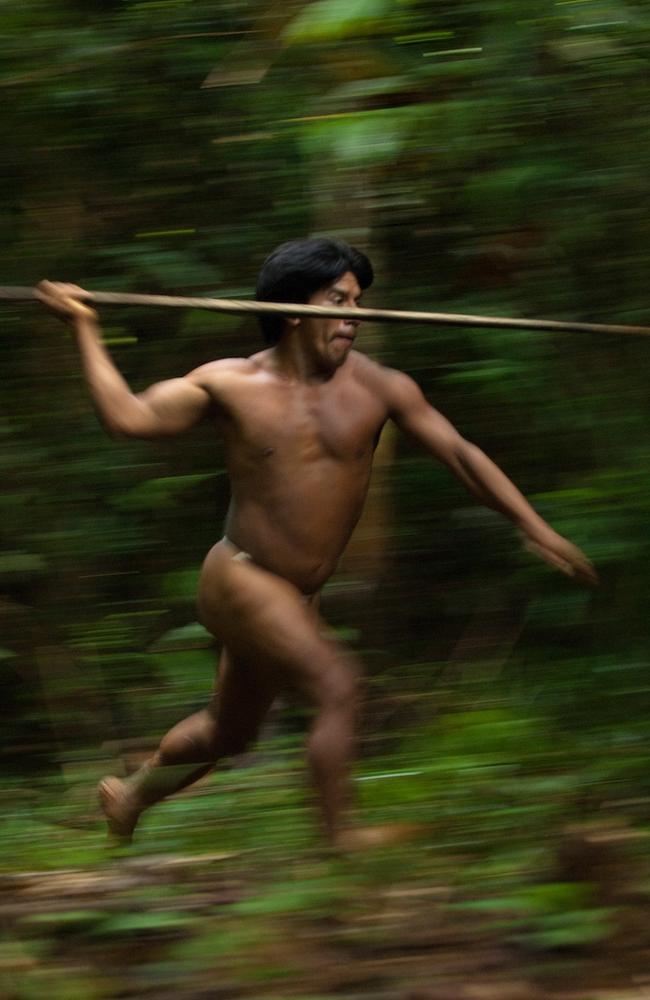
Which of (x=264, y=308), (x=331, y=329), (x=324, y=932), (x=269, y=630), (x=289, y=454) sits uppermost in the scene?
(x=264, y=308)

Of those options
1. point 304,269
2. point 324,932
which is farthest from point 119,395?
point 324,932

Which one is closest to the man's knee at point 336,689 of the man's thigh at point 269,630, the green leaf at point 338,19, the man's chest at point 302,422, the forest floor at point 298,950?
the man's thigh at point 269,630

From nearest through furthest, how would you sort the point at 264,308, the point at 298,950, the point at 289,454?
the point at 298,950 < the point at 264,308 < the point at 289,454

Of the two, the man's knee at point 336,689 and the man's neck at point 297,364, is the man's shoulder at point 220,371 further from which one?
the man's knee at point 336,689

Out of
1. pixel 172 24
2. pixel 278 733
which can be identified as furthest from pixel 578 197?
pixel 278 733

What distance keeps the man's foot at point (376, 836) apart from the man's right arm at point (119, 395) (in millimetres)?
1210

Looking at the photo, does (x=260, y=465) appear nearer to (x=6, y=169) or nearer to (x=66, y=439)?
(x=66, y=439)

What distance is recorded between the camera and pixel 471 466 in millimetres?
4555

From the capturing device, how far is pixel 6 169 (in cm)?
668

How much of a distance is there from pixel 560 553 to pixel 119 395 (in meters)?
1.35

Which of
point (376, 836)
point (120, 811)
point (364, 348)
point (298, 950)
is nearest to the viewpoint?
point (298, 950)

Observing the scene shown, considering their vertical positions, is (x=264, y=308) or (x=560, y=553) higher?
(x=264, y=308)

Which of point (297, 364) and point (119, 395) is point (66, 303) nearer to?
point (119, 395)

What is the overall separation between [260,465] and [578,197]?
1.76 m
